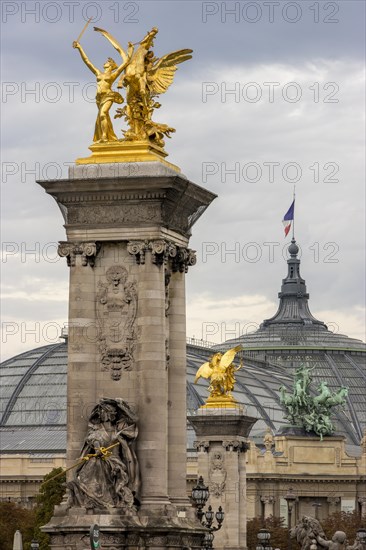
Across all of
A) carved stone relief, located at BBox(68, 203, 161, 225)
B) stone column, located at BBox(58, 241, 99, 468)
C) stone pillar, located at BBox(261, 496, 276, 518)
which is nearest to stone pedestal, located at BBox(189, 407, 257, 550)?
stone column, located at BBox(58, 241, 99, 468)

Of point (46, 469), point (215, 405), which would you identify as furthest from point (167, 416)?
point (46, 469)

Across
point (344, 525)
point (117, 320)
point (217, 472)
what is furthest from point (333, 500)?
point (117, 320)

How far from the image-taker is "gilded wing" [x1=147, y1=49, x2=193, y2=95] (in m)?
53.8

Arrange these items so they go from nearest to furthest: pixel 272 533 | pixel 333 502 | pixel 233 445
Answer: pixel 233 445 < pixel 272 533 < pixel 333 502

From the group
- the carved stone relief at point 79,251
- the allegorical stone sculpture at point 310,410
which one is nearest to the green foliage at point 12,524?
the allegorical stone sculpture at point 310,410

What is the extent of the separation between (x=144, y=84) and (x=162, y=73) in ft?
2.64

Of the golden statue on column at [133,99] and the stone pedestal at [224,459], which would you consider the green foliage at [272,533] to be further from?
the golden statue on column at [133,99]

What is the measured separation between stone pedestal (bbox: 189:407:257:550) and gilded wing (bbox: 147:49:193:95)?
42.1 m

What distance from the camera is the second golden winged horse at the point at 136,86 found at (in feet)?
176

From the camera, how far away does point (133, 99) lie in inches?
2108

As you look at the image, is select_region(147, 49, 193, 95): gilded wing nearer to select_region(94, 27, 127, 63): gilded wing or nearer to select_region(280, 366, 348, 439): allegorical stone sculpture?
select_region(94, 27, 127, 63): gilded wing

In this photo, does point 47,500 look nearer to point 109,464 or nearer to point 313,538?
point 313,538

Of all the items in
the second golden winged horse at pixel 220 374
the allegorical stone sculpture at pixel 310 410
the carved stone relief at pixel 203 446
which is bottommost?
the carved stone relief at pixel 203 446

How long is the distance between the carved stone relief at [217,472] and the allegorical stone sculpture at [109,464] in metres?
44.2
